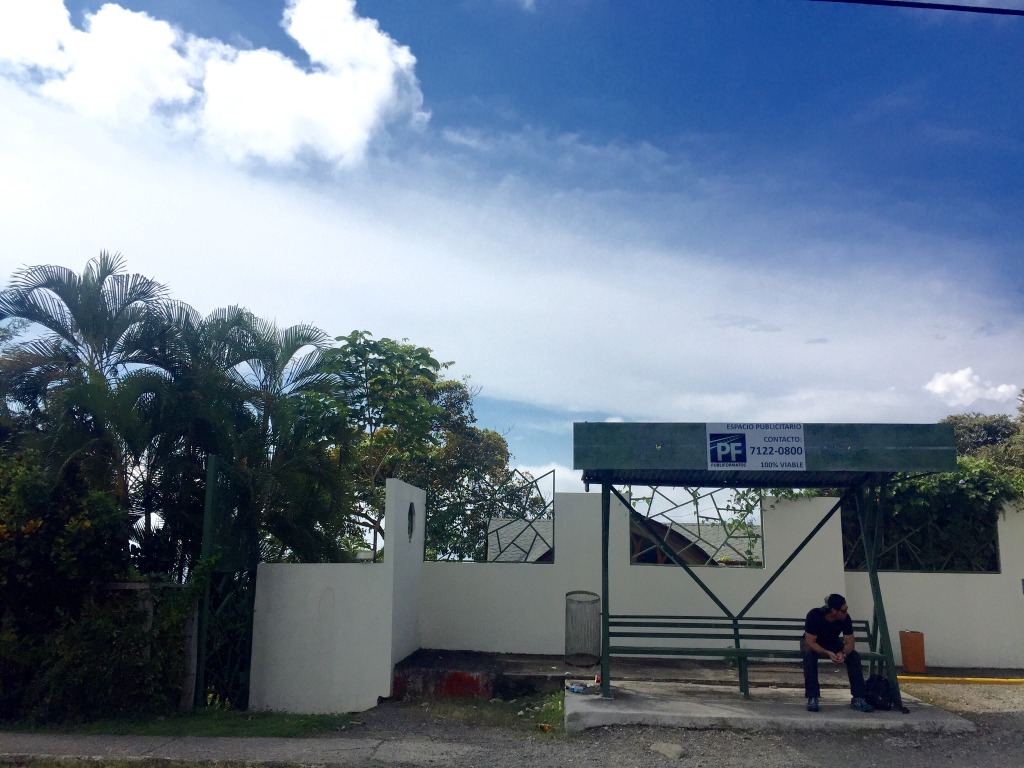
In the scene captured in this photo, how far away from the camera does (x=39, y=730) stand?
8.48 m

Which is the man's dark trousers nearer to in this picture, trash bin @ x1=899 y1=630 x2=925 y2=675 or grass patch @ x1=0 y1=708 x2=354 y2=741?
trash bin @ x1=899 y1=630 x2=925 y2=675

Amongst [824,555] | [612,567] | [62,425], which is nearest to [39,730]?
[62,425]

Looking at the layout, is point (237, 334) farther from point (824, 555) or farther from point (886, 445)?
point (824, 555)

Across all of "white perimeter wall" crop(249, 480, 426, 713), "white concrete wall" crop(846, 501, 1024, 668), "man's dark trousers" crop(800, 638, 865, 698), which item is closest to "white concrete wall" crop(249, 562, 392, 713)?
"white perimeter wall" crop(249, 480, 426, 713)

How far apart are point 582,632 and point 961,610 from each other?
21.2 ft

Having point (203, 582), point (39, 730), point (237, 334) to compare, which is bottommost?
point (39, 730)

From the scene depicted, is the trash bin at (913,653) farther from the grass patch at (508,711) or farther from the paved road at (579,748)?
the grass patch at (508,711)

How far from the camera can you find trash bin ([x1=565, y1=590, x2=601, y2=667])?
33.1 ft

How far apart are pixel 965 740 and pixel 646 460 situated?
4.06 metres

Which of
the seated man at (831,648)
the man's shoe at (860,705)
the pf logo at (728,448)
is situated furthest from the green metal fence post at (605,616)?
the man's shoe at (860,705)

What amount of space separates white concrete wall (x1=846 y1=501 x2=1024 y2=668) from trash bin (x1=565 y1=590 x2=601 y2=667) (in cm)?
490

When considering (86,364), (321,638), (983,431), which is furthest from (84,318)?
(983,431)

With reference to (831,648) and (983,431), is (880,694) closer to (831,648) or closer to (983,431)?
(831,648)

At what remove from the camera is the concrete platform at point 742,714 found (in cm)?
830
